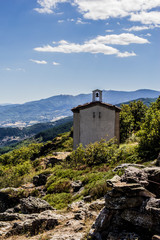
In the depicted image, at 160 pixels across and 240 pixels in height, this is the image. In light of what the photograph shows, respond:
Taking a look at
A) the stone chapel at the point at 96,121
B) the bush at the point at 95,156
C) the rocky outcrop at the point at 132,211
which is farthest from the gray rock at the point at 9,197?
the stone chapel at the point at 96,121

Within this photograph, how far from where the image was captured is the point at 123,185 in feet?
25.1

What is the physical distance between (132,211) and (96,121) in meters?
27.3

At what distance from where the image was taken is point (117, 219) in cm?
770

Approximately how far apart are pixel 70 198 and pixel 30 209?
3.32 meters

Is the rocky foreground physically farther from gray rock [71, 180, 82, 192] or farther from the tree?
the tree

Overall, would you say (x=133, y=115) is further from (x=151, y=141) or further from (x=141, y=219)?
(x=141, y=219)

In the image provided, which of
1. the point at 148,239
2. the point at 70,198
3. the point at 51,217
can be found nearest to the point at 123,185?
the point at 148,239

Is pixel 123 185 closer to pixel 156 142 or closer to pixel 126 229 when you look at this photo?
pixel 126 229

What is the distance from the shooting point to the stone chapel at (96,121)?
34281 millimetres

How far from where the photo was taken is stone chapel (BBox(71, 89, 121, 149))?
34281mm

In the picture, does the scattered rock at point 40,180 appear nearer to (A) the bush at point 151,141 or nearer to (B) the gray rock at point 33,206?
(B) the gray rock at point 33,206

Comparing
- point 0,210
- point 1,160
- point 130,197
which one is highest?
point 130,197

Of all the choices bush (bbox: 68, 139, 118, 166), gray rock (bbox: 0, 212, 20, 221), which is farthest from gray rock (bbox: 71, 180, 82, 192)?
bush (bbox: 68, 139, 118, 166)

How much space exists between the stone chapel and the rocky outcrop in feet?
85.1
